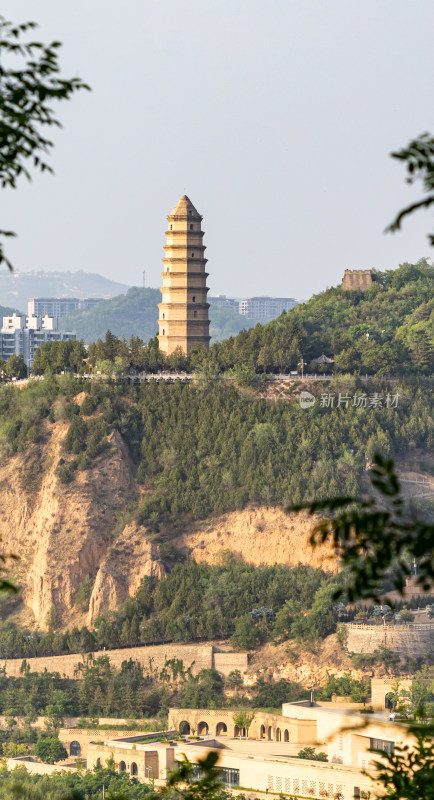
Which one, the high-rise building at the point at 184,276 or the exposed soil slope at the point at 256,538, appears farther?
the high-rise building at the point at 184,276

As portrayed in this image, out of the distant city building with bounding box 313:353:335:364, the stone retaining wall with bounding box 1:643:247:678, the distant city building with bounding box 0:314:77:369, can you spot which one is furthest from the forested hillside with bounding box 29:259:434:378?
the distant city building with bounding box 0:314:77:369

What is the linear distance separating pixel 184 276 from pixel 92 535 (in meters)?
9.79

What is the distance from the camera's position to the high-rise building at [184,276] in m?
62.9

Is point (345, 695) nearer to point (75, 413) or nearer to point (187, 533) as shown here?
point (187, 533)

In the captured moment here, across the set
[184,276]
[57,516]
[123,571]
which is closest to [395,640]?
[123,571]

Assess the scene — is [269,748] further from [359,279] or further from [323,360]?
[359,279]

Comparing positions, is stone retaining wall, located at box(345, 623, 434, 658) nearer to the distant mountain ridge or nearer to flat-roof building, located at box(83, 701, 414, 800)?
flat-roof building, located at box(83, 701, 414, 800)

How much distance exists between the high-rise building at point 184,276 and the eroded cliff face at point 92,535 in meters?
4.91

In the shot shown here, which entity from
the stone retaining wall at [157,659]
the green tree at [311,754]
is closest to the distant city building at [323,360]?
the stone retaining wall at [157,659]

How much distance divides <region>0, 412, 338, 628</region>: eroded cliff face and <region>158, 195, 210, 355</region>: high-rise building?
4906 millimetres

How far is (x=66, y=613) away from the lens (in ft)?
190

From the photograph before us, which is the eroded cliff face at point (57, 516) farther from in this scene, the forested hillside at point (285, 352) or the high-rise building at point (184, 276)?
the high-rise building at point (184, 276)

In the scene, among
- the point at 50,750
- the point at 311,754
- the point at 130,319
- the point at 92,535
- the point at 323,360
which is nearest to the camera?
the point at 311,754

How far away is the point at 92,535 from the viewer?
5966cm
